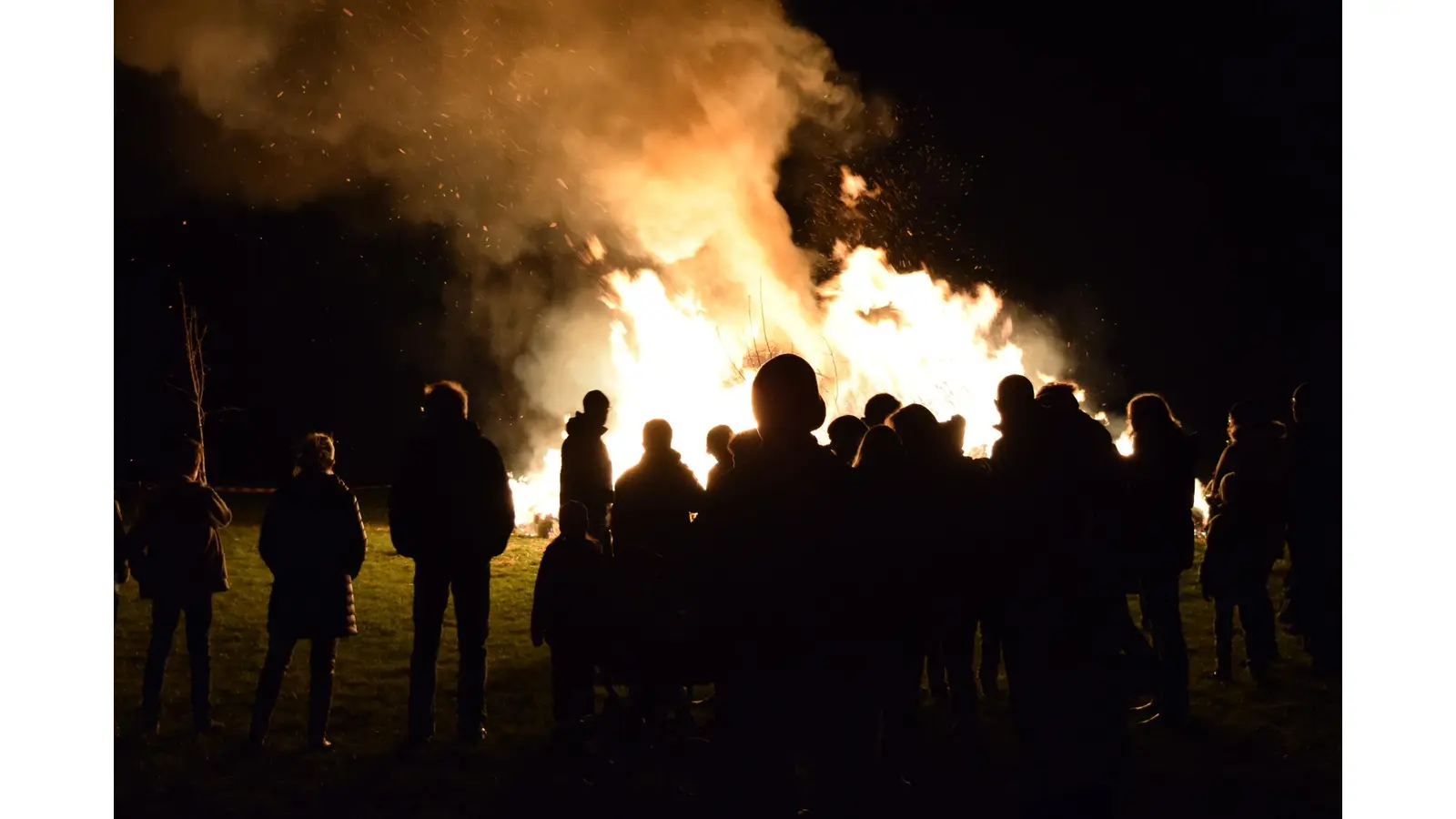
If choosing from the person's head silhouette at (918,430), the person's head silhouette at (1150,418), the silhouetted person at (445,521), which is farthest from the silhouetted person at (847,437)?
the silhouetted person at (445,521)

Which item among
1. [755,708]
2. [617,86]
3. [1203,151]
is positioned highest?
Answer: [617,86]

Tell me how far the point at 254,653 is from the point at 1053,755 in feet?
21.1

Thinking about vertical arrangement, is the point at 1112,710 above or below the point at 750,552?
below

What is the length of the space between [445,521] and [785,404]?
2860 millimetres

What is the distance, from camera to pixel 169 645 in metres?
5.25

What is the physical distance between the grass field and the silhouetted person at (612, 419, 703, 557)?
49.2 inches

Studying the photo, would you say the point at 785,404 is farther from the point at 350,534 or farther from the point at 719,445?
the point at 350,534

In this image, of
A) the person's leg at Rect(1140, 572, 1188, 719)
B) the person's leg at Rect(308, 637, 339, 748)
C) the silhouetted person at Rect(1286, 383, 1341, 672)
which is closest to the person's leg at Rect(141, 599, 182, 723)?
the person's leg at Rect(308, 637, 339, 748)

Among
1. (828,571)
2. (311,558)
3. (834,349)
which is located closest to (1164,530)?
(828,571)

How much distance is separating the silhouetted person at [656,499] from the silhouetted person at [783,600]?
2.58 meters
